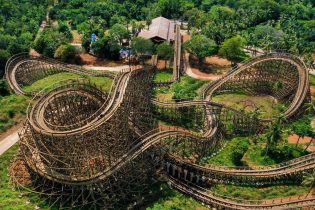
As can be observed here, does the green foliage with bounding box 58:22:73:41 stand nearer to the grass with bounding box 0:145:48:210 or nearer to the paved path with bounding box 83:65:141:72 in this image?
the paved path with bounding box 83:65:141:72

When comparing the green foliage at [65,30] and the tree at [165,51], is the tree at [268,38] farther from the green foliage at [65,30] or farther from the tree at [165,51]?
the green foliage at [65,30]

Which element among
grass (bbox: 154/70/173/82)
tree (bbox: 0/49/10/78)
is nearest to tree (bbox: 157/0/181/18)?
grass (bbox: 154/70/173/82)

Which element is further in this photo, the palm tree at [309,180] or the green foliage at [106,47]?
the green foliage at [106,47]

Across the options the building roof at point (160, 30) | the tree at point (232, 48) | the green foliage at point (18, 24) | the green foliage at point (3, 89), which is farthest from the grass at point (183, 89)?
the green foliage at point (18, 24)

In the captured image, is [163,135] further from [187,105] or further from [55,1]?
[55,1]

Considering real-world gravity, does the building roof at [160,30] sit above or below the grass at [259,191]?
above

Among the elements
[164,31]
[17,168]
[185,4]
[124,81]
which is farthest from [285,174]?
[185,4]
